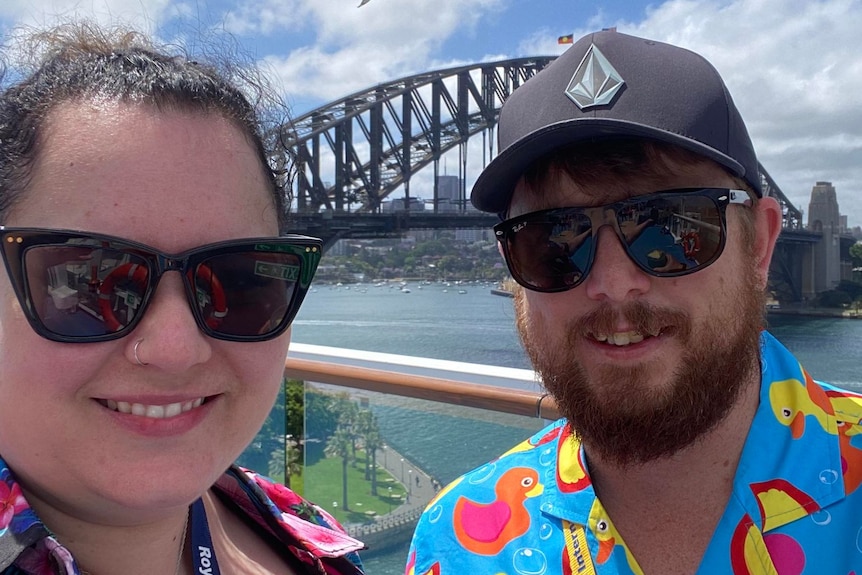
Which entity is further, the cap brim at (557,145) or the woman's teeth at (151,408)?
the cap brim at (557,145)

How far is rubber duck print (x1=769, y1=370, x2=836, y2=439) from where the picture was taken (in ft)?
3.84

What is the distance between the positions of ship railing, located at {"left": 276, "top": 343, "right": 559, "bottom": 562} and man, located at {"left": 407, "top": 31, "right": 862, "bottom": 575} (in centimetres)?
60

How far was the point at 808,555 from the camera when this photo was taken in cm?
105

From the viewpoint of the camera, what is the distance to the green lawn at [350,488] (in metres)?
2.59

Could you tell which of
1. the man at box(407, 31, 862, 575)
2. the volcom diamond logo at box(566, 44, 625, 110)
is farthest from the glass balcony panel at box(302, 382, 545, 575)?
the volcom diamond logo at box(566, 44, 625, 110)

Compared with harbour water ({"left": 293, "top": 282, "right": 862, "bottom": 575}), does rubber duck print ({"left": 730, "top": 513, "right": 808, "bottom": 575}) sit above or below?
above

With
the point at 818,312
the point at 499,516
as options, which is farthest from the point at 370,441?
the point at 818,312

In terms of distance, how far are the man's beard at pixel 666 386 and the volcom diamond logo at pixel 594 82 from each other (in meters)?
0.38

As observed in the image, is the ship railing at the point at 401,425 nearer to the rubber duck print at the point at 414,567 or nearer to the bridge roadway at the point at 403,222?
the rubber duck print at the point at 414,567

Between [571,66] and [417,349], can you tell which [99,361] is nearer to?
[571,66]

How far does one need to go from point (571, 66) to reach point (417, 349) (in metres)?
21.3

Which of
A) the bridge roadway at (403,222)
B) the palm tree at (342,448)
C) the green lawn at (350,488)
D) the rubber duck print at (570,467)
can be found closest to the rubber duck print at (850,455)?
the rubber duck print at (570,467)

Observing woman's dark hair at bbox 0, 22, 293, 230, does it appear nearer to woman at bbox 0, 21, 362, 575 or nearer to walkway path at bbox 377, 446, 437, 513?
woman at bbox 0, 21, 362, 575

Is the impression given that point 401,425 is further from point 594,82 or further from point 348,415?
point 594,82
